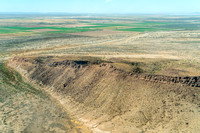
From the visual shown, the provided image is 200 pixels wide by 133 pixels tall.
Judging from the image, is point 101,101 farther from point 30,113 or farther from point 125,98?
point 30,113

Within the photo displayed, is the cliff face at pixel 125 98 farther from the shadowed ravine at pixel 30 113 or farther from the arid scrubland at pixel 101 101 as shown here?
the shadowed ravine at pixel 30 113

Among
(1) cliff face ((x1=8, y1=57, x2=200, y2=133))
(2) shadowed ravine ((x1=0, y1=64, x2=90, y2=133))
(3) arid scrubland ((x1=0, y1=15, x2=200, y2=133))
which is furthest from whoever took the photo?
(2) shadowed ravine ((x1=0, y1=64, x2=90, y2=133))

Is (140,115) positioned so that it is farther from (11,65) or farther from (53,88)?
(11,65)

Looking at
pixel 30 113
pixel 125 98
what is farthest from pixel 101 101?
pixel 30 113

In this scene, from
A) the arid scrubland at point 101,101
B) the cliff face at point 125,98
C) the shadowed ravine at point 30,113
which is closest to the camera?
the cliff face at point 125,98

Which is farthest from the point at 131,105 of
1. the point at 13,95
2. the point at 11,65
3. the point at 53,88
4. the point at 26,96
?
the point at 11,65

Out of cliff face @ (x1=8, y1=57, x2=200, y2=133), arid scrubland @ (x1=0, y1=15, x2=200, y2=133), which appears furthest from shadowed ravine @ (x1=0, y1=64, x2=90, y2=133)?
cliff face @ (x1=8, y1=57, x2=200, y2=133)

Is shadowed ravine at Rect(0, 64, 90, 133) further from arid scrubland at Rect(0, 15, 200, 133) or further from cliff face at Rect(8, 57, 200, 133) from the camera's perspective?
cliff face at Rect(8, 57, 200, 133)

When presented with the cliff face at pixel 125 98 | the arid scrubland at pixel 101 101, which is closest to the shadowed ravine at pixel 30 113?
the arid scrubland at pixel 101 101
